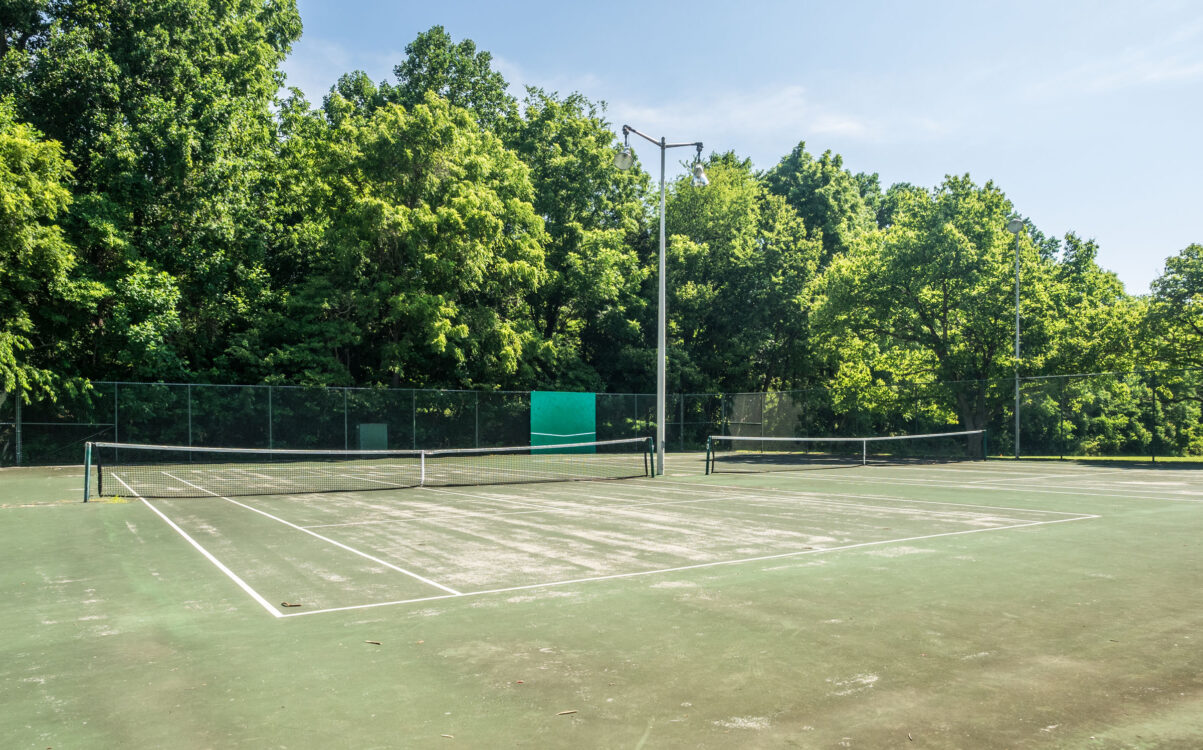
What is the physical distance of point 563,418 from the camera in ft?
124

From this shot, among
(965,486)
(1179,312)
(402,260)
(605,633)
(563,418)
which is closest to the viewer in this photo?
(605,633)

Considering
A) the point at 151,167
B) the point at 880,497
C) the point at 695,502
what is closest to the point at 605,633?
the point at 695,502

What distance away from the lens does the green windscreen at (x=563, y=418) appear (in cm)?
3703

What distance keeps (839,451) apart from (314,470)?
2501 centimetres

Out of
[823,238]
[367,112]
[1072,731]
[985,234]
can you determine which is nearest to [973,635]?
[1072,731]

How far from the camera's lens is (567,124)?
43.8m

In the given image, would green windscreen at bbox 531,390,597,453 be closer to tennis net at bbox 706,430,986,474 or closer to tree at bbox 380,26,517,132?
tennis net at bbox 706,430,986,474

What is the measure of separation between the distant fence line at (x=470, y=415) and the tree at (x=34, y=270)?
6.22 ft

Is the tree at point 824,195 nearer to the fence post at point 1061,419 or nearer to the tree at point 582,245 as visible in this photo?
the tree at point 582,245

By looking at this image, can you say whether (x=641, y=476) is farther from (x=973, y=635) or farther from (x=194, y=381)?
(x=194, y=381)

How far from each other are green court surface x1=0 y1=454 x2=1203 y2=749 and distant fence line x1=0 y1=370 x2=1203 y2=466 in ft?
61.5

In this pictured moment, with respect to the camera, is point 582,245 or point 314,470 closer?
point 314,470

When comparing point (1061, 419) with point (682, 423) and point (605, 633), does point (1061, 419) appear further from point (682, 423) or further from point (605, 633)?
point (605, 633)

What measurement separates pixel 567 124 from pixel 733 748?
140 feet
